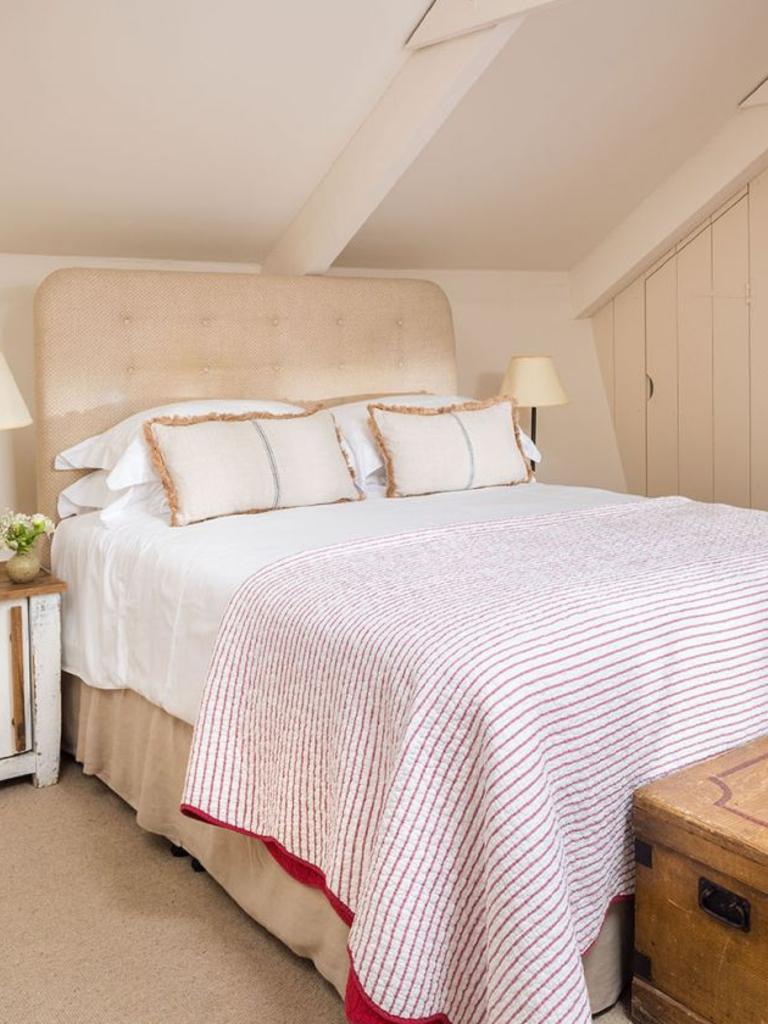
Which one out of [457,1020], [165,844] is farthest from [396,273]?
[457,1020]

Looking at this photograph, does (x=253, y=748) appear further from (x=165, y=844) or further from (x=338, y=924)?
(x=165, y=844)

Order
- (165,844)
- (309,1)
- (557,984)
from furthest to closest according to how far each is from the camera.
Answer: (309,1) < (165,844) < (557,984)

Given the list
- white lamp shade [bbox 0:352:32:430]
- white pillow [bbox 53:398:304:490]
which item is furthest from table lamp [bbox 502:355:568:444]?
white lamp shade [bbox 0:352:32:430]

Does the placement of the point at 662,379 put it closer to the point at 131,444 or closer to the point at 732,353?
the point at 732,353

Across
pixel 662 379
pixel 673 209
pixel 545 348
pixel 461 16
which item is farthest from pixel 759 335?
pixel 461 16

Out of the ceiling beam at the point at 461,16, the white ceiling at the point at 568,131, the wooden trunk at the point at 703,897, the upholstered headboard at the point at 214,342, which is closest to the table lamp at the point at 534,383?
the upholstered headboard at the point at 214,342

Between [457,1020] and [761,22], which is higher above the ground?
[761,22]

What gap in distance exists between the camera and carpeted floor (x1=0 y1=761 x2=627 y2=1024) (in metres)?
1.81

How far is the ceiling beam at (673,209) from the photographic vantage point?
12.6 feet

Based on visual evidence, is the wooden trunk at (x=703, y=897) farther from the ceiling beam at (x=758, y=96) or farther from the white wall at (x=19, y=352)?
the ceiling beam at (x=758, y=96)

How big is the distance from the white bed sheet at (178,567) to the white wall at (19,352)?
0.37 meters

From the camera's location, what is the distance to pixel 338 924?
1.80 m

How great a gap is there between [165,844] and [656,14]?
→ 9.03 ft

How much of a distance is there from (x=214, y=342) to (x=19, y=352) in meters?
0.60
